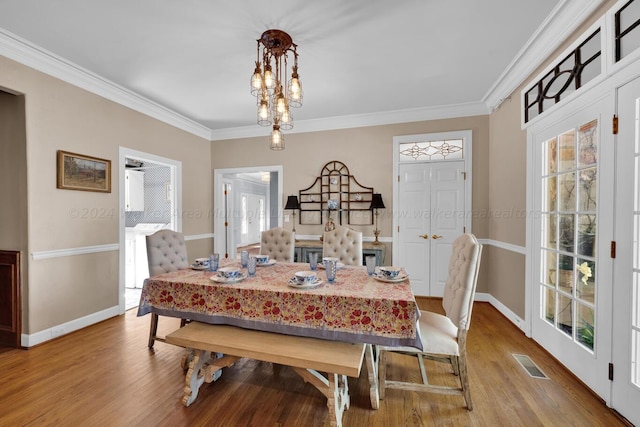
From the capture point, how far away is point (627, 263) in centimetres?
167

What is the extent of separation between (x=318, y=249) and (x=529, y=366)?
8.57 ft

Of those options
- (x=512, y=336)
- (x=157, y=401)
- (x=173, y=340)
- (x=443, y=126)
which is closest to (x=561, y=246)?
(x=512, y=336)

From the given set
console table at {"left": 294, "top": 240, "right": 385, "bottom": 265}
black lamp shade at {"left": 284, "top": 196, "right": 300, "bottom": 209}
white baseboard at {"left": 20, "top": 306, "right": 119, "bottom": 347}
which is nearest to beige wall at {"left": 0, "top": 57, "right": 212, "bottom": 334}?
white baseboard at {"left": 20, "top": 306, "right": 119, "bottom": 347}

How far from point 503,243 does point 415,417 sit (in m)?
2.56

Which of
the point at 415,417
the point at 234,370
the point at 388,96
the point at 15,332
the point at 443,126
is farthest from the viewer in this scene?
the point at 443,126

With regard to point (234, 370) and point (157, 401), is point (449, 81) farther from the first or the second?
point (157, 401)

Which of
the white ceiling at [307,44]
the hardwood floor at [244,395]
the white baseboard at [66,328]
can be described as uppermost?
the white ceiling at [307,44]

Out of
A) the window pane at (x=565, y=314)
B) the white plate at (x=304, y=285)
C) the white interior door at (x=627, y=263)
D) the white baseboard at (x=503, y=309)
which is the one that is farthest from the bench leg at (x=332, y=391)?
the white baseboard at (x=503, y=309)

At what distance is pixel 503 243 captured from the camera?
11.4ft

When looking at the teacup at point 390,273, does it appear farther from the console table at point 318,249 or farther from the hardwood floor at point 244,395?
the console table at point 318,249

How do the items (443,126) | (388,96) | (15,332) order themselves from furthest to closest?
(443,126)
(388,96)
(15,332)

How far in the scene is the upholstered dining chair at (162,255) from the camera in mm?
2623

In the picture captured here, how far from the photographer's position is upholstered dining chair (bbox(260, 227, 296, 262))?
321 centimetres

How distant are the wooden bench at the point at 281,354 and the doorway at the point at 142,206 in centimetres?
229
